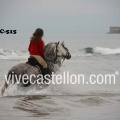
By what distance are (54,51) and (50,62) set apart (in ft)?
0.92

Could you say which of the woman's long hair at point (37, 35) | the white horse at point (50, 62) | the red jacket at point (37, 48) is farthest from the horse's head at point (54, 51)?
the woman's long hair at point (37, 35)

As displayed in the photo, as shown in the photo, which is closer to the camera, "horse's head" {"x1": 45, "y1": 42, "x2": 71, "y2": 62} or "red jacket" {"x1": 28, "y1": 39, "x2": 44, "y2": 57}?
"red jacket" {"x1": 28, "y1": 39, "x2": 44, "y2": 57}

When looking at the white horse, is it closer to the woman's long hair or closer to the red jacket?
the red jacket

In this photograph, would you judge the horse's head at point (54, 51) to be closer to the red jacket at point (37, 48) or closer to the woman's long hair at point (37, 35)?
the red jacket at point (37, 48)

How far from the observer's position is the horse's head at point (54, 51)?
10781 mm

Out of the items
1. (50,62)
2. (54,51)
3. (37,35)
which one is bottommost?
(50,62)

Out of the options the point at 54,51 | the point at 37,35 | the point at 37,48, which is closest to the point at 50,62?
the point at 54,51

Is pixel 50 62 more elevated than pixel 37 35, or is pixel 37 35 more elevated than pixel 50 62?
pixel 37 35

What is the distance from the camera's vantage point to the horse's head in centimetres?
1078

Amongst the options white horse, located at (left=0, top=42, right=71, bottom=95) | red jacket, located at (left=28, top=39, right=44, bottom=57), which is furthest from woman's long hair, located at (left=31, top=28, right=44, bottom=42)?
white horse, located at (left=0, top=42, right=71, bottom=95)

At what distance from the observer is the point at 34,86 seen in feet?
35.7

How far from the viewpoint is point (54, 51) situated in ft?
35.8

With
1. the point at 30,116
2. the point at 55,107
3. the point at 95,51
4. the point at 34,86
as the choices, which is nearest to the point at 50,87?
the point at 34,86

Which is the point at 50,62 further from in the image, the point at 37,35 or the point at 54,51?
the point at 37,35
